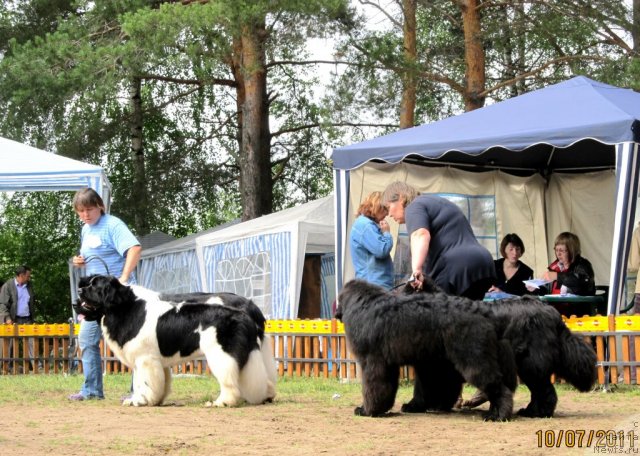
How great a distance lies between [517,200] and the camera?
536 inches

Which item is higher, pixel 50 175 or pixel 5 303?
pixel 50 175

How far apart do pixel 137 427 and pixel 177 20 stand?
11.9 meters

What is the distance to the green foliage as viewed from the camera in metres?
25.6

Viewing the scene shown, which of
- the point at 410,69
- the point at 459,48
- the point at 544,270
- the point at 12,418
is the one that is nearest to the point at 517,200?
the point at 544,270

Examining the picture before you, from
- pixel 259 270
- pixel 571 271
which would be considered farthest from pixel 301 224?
pixel 571 271

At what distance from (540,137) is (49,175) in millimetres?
6474

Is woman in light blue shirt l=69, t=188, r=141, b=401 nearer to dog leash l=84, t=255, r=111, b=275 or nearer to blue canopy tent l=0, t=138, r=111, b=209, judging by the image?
dog leash l=84, t=255, r=111, b=275

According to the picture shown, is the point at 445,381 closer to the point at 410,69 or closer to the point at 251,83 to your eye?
the point at 410,69

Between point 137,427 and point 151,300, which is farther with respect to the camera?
point 151,300

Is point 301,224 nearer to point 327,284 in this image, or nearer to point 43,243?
point 327,284

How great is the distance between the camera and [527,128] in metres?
10.6

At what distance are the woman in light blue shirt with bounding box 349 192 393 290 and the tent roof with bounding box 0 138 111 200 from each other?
209 inches

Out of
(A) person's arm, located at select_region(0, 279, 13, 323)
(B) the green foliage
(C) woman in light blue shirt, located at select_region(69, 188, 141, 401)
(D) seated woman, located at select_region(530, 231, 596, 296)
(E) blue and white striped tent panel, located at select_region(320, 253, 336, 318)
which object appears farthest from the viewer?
(B) the green foliage
